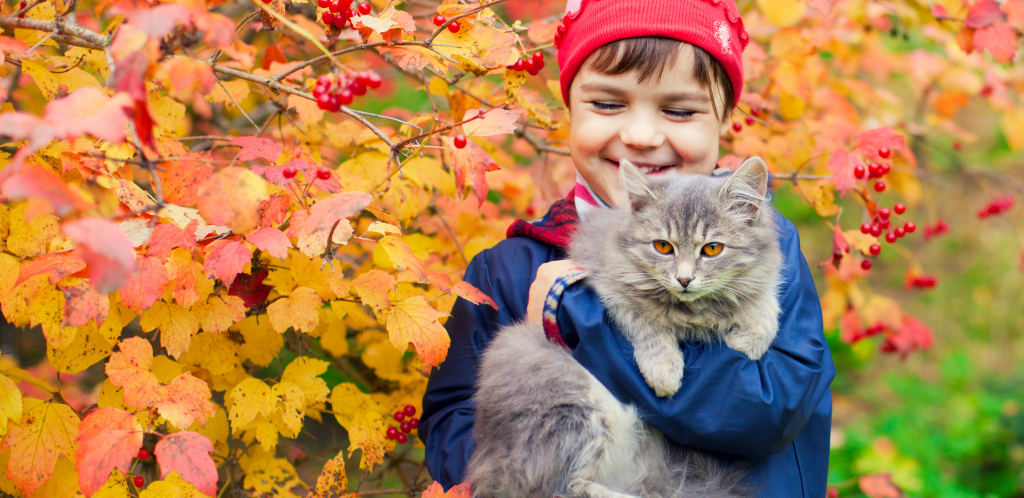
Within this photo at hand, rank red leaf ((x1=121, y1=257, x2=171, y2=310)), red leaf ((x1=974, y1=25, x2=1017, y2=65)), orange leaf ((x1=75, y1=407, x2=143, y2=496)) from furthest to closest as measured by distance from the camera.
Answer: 1. red leaf ((x1=974, y1=25, x2=1017, y2=65))
2. red leaf ((x1=121, y1=257, x2=171, y2=310))
3. orange leaf ((x1=75, y1=407, x2=143, y2=496))

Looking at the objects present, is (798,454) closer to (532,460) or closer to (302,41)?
(532,460)

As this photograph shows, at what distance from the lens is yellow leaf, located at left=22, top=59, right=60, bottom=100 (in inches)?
72.2

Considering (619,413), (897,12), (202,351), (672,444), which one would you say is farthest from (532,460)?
(897,12)

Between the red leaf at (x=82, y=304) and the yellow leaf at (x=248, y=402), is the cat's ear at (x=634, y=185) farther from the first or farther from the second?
the red leaf at (x=82, y=304)

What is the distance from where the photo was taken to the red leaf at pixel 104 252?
3.41 ft

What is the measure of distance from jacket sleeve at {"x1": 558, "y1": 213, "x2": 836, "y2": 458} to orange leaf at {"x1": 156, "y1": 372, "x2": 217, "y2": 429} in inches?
41.5

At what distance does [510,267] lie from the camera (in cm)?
222

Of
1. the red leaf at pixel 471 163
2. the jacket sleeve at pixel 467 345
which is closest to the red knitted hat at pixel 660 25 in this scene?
the red leaf at pixel 471 163

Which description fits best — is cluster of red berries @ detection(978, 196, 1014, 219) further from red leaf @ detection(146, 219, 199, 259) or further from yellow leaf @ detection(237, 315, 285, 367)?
red leaf @ detection(146, 219, 199, 259)

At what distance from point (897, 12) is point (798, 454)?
7.81ft

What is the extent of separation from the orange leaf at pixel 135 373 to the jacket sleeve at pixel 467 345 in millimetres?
853

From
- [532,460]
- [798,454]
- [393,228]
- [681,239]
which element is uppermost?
[393,228]

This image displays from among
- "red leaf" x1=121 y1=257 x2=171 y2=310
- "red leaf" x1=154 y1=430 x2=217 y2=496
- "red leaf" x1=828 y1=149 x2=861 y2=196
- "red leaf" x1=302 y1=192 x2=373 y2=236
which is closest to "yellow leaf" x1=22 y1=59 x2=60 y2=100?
"red leaf" x1=121 y1=257 x2=171 y2=310

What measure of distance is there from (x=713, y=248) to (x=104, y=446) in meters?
1.81
